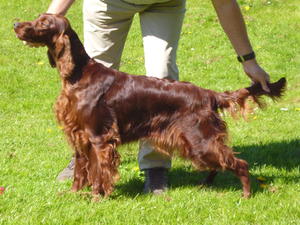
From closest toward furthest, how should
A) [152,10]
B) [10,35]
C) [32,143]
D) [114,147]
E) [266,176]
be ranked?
[114,147] → [152,10] → [266,176] → [32,143] → [10,35]

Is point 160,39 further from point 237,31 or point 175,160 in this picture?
point 175,160

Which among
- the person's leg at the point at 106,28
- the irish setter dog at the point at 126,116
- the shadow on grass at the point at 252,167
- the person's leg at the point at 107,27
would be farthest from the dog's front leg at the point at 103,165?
the person's leg at the point at 107,27

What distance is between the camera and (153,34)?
441 cm

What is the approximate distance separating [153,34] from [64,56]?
837mm

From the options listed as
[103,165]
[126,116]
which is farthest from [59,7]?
[103,165]

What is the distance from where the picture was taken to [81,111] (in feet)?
13.1

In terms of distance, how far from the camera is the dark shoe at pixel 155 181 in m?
4.38

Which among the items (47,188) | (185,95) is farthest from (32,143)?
(185,95)

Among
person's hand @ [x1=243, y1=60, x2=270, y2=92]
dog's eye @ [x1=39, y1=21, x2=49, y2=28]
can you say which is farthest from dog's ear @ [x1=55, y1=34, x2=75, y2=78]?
person's hand @ [x1=243, y1=60, x2=270, y2=92]

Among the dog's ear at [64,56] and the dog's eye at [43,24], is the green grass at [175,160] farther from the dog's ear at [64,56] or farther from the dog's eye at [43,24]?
the dog's eye at [43,24]

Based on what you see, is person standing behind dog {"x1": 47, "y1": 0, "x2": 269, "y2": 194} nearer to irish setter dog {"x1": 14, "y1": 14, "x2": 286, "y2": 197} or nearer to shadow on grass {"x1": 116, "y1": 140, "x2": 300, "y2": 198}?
shadow on grass {"x1": 116, "y1": 140, "x2": 300, "y2": 198}

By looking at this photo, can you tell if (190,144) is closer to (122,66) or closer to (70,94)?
(70,94)

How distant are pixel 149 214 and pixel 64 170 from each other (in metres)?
1.25

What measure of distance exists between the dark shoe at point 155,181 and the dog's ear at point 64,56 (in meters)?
1.09
